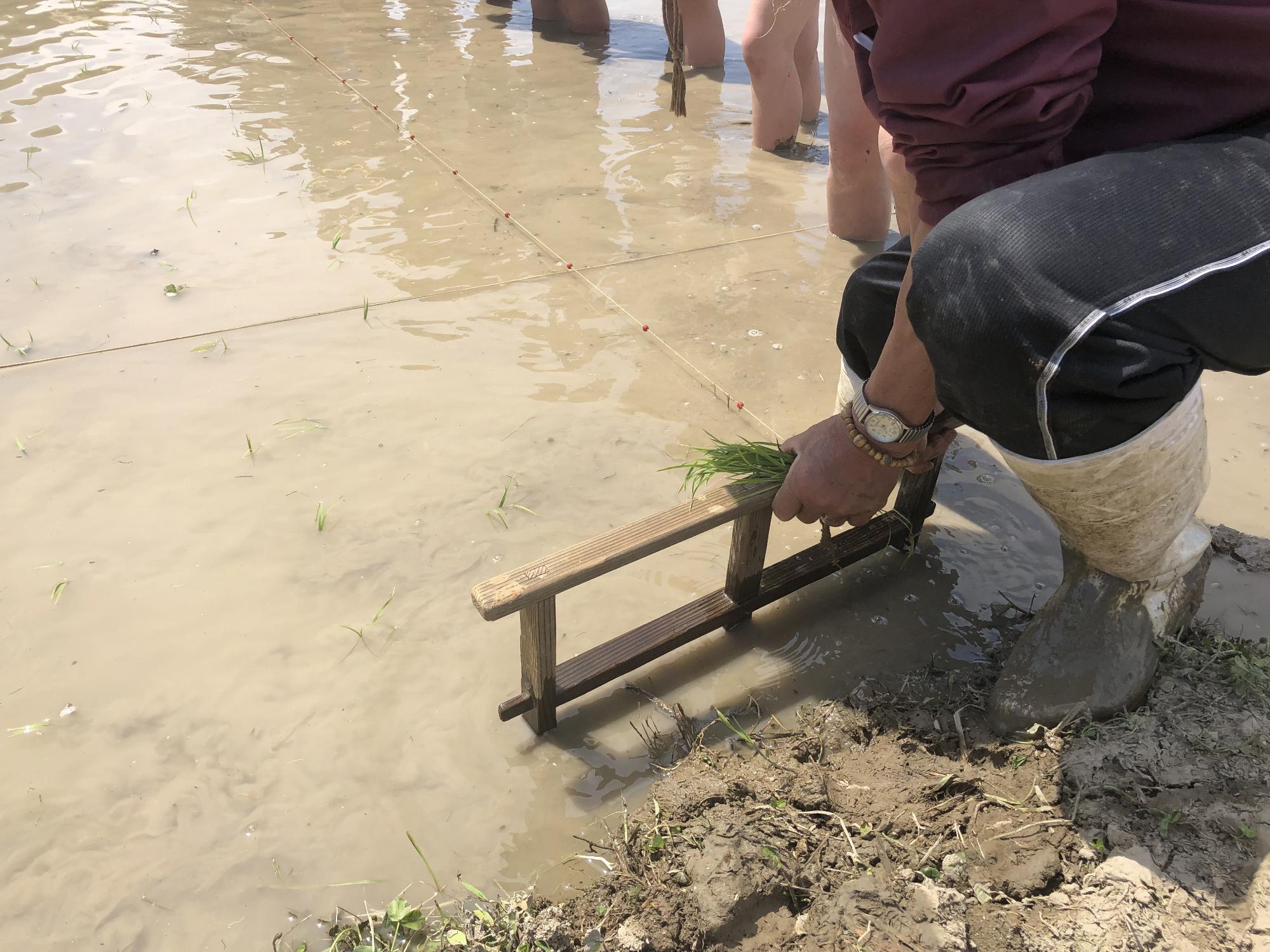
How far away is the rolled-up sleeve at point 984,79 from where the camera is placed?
4.22 ft

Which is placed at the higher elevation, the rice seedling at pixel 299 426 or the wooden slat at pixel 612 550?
the wooden slat at pixel 612 550

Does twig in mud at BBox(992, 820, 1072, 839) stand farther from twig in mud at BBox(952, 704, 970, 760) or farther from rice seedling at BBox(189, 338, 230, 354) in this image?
rice seedling at BBox(189, 338, 230, 354)

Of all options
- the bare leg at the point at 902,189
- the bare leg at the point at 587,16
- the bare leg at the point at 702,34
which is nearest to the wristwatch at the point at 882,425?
the bare leg at the point at 902,189

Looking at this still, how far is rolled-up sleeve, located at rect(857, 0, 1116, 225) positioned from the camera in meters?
1.29

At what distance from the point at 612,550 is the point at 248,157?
376 centimetres

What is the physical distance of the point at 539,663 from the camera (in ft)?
5.97

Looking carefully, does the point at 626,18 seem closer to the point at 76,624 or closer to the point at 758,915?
the point at 76,624

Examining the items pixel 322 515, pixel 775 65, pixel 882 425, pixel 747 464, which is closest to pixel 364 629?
pixel 322 515

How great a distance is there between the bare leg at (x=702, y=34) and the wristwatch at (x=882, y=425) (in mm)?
5218

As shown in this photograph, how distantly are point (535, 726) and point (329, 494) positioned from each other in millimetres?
1003

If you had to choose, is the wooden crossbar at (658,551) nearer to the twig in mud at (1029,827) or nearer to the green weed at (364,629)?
the green weed at (364,629)

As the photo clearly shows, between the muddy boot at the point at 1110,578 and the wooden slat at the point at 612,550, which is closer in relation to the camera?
the muddy boot at the point at 1110,578

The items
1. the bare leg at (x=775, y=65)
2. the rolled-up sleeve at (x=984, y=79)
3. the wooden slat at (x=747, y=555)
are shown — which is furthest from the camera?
the bare leg at (x=775, y=65)

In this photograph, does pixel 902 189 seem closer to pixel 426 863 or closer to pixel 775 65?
pixel 426 863
